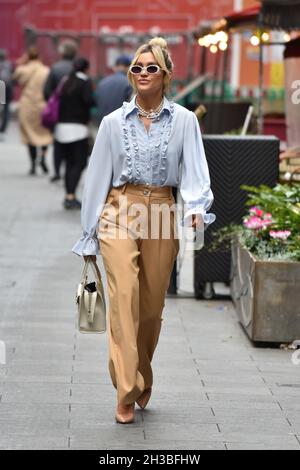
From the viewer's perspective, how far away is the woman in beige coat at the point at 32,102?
1931 cm

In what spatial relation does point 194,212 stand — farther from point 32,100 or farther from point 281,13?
point 32,100

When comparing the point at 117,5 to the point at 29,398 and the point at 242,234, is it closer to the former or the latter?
the point at 242,234

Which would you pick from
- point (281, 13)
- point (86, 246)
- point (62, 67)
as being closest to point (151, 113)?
point (86, 246)

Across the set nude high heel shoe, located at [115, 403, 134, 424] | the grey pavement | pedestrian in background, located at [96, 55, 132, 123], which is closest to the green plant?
the grey pavement

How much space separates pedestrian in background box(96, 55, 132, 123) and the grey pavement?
3504 millimetres

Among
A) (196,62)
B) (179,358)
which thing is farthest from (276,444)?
(196,62)

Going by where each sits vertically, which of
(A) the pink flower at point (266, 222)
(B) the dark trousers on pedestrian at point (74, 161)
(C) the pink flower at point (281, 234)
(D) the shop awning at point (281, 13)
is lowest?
(B) the dark trousers on pedestrian at point (74, 161)

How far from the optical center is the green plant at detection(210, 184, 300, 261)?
27.2 ft

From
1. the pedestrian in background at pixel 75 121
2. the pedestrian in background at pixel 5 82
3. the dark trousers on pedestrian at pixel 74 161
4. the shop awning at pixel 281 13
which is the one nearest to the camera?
the shop awning at pixel 281 13

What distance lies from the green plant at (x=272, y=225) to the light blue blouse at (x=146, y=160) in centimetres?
203

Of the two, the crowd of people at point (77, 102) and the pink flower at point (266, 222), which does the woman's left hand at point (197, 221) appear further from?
the crowd of people at point (77, 102)

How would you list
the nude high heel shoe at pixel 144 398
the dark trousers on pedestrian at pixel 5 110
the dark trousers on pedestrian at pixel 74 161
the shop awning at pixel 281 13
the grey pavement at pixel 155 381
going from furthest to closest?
1. the dark trousers on pedestrian at pixel 5 110
2. the dark trousers on pedestrian at pixel 74 161
3. the shop awning at pixel 281 13
4. the nude high heel shoe at pixel 144 398
5. the grey pavement at pixel 155 381

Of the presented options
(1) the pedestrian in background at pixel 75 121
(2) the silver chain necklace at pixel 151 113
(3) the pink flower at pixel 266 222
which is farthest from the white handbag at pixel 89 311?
(1) the pedestrian in background at pixel 75 121

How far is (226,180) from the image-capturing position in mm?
9539
